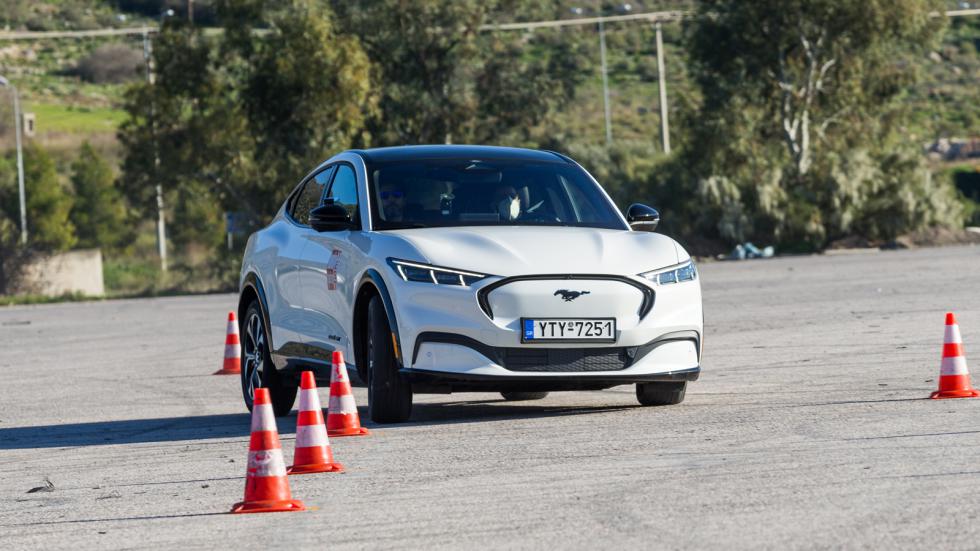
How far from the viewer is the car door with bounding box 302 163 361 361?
1083 cm

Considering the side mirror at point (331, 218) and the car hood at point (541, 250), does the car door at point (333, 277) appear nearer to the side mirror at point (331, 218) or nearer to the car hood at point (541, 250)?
the side mirror at point (331, 218)

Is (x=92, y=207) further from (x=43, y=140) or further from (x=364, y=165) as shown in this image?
(x=364, y=165)

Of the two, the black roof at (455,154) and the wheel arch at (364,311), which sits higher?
the black roof at (455,154)

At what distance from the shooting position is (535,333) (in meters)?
9.82

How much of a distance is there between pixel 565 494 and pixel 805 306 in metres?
14.7

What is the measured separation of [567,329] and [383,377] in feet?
4.03

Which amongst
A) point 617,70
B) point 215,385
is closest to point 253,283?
point 215,385

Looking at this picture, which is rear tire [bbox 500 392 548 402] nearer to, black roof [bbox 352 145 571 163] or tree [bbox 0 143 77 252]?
black roof [bbox 352 145 571 163]

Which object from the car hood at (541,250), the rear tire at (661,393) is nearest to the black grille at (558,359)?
Answer: the car hood at (541,250)

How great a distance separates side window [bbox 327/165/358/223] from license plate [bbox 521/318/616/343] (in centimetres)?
183

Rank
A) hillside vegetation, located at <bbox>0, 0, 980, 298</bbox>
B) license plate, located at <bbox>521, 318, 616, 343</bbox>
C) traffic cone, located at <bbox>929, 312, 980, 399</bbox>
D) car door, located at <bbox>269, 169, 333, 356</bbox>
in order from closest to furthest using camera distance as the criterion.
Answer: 1. license plate, located at <bbox>521, 318, 616, 343</bbox>
2. traffic cone, located at <bbox>929, 312, 980, 399</bbox>
3. car door, located at <bbox>269, 169, 333, 356</bbox>
4. hillside vegetation, located at <bbox>0, 0, 980, 298</bbox>

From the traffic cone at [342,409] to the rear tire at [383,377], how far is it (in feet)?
0.77

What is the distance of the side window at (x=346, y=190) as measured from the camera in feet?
37.2

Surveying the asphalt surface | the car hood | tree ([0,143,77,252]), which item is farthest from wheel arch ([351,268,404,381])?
tree ([0,143,77,252])
